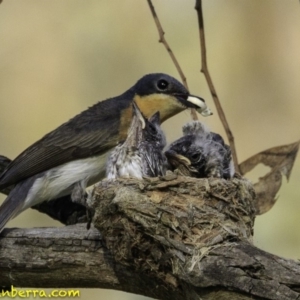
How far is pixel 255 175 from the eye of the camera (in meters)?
6.47

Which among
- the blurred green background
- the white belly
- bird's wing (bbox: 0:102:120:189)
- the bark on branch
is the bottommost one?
the bark on branch

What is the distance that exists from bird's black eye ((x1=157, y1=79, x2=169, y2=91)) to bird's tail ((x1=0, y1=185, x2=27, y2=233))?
3.30ft

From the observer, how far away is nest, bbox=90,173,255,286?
123 inches

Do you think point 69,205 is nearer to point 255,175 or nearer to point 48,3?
point 255,175

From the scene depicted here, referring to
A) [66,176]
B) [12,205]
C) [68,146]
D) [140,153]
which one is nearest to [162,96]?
[68,146]

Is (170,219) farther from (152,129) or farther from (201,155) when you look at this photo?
(152,129)

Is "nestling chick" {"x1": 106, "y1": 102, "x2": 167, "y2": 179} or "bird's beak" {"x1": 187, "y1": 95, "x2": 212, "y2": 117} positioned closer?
"nestling chick" {"x1": 106, "y1": 102, "x2": 167, "y2": 179}

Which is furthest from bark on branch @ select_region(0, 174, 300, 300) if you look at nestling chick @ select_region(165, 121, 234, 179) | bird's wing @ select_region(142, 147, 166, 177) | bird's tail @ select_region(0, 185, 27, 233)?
bird's tail @ select_region(0, 185, 27, 233)

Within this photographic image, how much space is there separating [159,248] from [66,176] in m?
1.71

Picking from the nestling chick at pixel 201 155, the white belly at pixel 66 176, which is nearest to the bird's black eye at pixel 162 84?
the white belly at pixel 66 176

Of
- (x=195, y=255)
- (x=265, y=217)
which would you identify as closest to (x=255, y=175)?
(x=265, y=217)

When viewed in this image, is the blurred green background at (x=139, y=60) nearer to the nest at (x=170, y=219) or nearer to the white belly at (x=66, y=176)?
the white belly at (x=66, y=176)

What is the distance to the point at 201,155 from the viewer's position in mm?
4172

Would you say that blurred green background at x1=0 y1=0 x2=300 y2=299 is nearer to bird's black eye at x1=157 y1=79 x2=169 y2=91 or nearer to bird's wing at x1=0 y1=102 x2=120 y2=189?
bird's black eye at x1=157 y1=79 x2=169 y2=91
